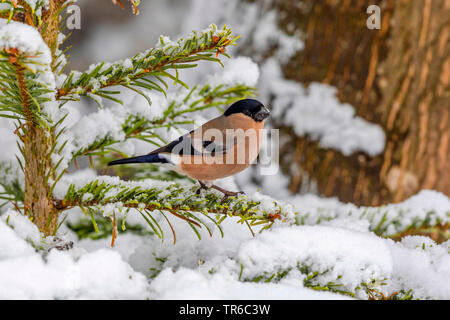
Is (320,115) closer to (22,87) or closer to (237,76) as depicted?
(237,76)

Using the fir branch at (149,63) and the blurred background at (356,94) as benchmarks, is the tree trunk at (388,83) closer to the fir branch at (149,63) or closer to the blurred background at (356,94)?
the blurred background at (356,94)

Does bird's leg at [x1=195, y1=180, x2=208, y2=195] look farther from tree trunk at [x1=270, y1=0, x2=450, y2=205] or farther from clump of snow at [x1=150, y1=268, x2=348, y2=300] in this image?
tree trunk at [x1=270, y1=0, x2=450, y2=205]

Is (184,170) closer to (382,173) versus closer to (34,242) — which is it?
(34,242)

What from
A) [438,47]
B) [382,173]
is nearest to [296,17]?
[438,47]

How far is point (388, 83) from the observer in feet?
7.11

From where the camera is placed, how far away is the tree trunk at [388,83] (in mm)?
2131

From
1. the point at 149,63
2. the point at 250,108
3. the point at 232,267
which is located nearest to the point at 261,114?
the point at 250,108

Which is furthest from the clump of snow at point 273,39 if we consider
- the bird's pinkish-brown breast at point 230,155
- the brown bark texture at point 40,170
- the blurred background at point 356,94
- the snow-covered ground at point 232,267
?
the brown bark texture at point 40,170

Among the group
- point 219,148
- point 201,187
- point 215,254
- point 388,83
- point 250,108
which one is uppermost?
point 388,83

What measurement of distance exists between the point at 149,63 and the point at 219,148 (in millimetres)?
306

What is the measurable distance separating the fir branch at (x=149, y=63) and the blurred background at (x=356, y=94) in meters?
1.43

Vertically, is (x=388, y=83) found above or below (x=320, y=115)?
above

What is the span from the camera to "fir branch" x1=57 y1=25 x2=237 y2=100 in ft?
2.90

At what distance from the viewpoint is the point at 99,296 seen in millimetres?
666
